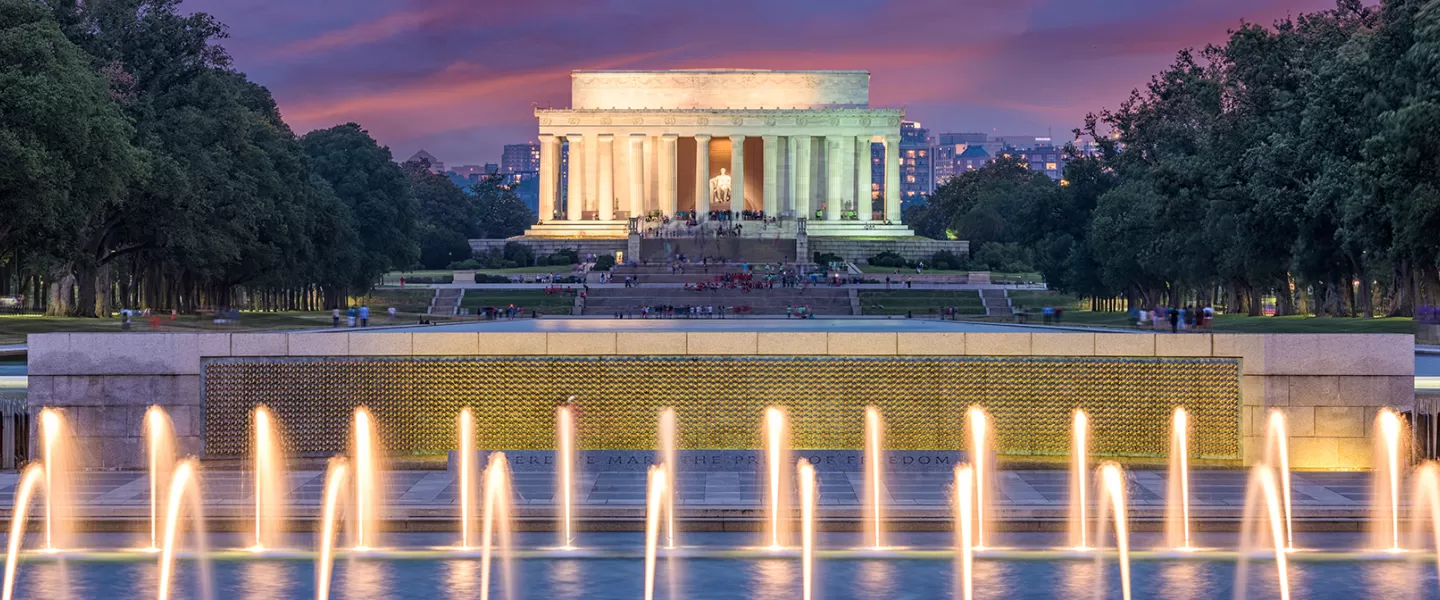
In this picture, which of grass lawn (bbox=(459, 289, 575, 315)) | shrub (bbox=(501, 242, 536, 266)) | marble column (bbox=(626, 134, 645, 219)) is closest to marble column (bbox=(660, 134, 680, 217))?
marble column (bbox=(626, 134, 645, 219))

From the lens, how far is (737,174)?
16425 centimetres

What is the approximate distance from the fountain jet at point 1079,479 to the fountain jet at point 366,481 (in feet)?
24.2

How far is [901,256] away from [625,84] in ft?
128

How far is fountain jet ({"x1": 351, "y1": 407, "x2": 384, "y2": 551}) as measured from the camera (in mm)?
18984

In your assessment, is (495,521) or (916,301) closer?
(495,521)

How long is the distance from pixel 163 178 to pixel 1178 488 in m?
50.6

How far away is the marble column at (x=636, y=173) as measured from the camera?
534 ft

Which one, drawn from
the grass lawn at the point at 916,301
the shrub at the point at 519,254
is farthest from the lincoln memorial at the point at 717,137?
the grass lawn at the point at 916,301

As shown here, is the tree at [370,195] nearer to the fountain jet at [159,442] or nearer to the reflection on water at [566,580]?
the fountain jet at [159,442]

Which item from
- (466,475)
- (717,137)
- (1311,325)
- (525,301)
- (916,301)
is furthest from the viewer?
(717,137)

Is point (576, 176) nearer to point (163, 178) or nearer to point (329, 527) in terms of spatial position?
point (163, 178)

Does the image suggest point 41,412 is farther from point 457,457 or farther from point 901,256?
point 901,256

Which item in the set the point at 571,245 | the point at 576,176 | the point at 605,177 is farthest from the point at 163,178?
the point at 576,176

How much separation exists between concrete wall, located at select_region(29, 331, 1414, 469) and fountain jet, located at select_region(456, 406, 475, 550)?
98cm
